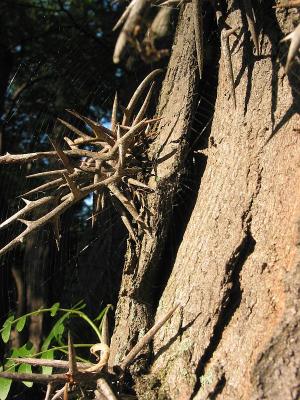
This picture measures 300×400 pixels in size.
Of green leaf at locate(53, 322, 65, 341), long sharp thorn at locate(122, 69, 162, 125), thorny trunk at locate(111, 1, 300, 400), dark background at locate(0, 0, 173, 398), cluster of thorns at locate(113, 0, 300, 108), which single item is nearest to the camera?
cluster of thorns at locate(113, 0, 300, 108)

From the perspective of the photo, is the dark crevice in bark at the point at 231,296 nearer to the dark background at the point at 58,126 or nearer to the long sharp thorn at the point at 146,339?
the long sharp thorn at the point at 146,339

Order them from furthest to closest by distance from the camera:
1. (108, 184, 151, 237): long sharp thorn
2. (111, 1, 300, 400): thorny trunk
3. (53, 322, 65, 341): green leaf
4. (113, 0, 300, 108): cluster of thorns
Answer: (53, 322, 65, 341): green leaf < (108, 184, 151, 237): long sharp thorn < (111, 1, 300, 400): thorny trunk < (113, 0, 300, 108): cluster of thorns

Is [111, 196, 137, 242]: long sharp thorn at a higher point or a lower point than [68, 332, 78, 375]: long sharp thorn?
higher

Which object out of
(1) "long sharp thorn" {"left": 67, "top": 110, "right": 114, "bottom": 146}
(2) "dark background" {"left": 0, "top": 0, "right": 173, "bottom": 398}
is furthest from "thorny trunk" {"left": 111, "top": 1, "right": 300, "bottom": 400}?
(2) "dark background" {"left": 0, "top": 0, "right": 173, "bottom": 398}

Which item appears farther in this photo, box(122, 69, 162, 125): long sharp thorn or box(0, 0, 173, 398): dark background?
box(0, 0, 173, 398): dark background

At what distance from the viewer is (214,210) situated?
3.62 ft

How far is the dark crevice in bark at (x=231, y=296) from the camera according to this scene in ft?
3.34

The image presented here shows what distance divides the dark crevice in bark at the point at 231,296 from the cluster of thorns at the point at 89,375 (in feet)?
0.32

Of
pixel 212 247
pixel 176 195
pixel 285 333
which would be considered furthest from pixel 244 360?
pixel 176 195

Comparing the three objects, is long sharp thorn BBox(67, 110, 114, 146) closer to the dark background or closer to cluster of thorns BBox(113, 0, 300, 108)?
cluster of thorns BBox(113, 0, 300, 108)

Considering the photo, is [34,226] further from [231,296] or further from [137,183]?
[231,296]

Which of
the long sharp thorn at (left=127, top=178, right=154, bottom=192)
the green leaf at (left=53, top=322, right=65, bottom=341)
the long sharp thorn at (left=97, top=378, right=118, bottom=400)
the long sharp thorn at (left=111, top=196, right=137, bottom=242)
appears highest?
the long sharp thorn at (left=127, top=178, right=154, bottom=192)

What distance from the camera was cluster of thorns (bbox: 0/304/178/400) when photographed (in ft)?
3.19

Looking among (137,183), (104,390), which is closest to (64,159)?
(137,183)
